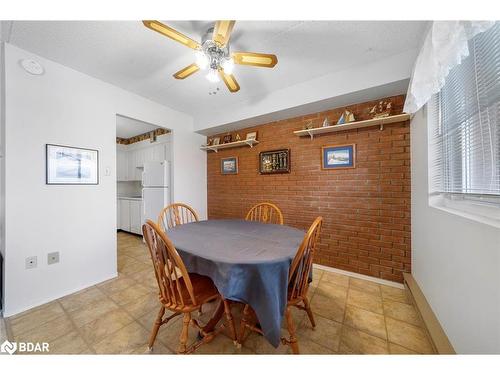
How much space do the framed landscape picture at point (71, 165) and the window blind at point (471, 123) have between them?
3154mm

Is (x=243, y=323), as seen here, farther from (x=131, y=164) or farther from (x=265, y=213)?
(x=131, y=164)

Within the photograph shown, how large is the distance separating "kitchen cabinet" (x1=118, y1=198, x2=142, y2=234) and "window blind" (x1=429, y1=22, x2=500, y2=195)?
14.7 feet

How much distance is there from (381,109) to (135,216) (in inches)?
181

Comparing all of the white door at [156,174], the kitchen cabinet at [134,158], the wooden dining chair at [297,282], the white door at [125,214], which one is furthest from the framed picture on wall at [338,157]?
the white door at [125,214]

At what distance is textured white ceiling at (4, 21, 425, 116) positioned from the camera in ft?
4.65

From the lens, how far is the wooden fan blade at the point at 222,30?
1.12 meters

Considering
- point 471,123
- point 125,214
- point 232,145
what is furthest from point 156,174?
point 471,123

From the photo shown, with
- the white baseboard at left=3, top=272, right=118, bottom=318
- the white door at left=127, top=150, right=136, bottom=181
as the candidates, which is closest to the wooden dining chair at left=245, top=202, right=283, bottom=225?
the white baseboard at left=3, top=272, right=118, bottom=318

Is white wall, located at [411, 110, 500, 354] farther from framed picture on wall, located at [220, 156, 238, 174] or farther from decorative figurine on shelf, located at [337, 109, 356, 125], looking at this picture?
framed picture on wall, located at [220, 156, 238, 174]

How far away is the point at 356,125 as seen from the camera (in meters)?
2.08

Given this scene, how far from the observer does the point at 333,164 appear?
91.1 inches

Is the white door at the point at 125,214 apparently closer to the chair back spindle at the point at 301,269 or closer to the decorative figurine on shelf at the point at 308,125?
the decorative figurine on shelf at the point at 308,125

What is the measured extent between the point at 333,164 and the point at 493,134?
1465mm

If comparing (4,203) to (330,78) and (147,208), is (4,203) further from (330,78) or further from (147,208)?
(330,78)
